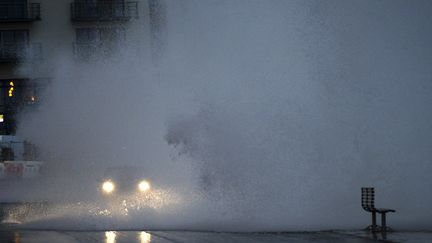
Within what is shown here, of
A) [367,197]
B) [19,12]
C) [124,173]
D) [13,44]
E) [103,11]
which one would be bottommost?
[367,197]

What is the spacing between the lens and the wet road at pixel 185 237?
40.3ft

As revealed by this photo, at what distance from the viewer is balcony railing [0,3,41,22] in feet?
148

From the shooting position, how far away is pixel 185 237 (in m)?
12.8

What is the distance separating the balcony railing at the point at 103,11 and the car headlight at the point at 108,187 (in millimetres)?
20960

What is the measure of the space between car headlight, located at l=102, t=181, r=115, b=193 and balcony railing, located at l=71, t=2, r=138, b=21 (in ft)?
68.8

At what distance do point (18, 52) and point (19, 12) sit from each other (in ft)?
8.58

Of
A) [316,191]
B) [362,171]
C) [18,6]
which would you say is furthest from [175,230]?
[18,6]

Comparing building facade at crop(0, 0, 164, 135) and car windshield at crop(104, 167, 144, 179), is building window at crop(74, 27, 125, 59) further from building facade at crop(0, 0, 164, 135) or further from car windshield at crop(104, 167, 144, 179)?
car windshield at crop(104, 167, 144, 179)

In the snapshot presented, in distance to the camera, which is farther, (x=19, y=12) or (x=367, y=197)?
(x=19, y=12)

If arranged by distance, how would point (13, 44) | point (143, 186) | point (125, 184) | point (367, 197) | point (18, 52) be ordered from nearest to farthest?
point (367, 197) → point (143, 186) → point (125, 184) → point (13, 44) → point (18, 52)

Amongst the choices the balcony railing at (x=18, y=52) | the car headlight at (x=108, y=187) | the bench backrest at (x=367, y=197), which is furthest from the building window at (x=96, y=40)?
the bench backrest at (x=367, y=197)

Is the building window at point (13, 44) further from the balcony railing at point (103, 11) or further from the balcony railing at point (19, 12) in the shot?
the balcony railing at point (103, 11)

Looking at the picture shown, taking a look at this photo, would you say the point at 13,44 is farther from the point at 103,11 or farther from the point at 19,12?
the point at 103,11

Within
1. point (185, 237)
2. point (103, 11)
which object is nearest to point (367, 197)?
point (185, 237)
